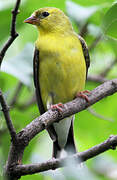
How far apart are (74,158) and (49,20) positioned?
299 centimetres

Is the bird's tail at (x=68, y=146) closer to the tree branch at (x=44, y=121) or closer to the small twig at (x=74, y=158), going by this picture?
the tree branch at (x=44, y=121)

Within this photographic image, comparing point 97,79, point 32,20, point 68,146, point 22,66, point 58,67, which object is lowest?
point 68,146

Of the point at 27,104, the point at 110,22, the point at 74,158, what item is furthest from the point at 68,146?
the point at 74,158

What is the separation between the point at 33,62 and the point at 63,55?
0.42m

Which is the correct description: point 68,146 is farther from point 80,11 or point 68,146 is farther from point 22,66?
point 80,11

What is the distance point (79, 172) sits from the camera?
1267mm

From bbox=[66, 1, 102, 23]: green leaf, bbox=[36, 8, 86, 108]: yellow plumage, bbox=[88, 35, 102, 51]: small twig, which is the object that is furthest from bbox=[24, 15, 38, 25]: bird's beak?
bbox=[88, 35, 102, 51]: small twig

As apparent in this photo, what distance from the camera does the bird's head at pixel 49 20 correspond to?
4.38m

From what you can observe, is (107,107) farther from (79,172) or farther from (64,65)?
(79,172)

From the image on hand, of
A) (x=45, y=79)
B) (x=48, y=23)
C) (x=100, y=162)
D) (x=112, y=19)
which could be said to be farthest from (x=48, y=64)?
(x=112, y=19)

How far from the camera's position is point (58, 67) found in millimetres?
3955

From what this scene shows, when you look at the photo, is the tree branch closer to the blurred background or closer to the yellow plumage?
the blurred background

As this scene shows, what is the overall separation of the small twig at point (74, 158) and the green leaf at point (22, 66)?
1195 millimetres

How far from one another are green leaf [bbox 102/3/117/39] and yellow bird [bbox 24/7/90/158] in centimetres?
140
